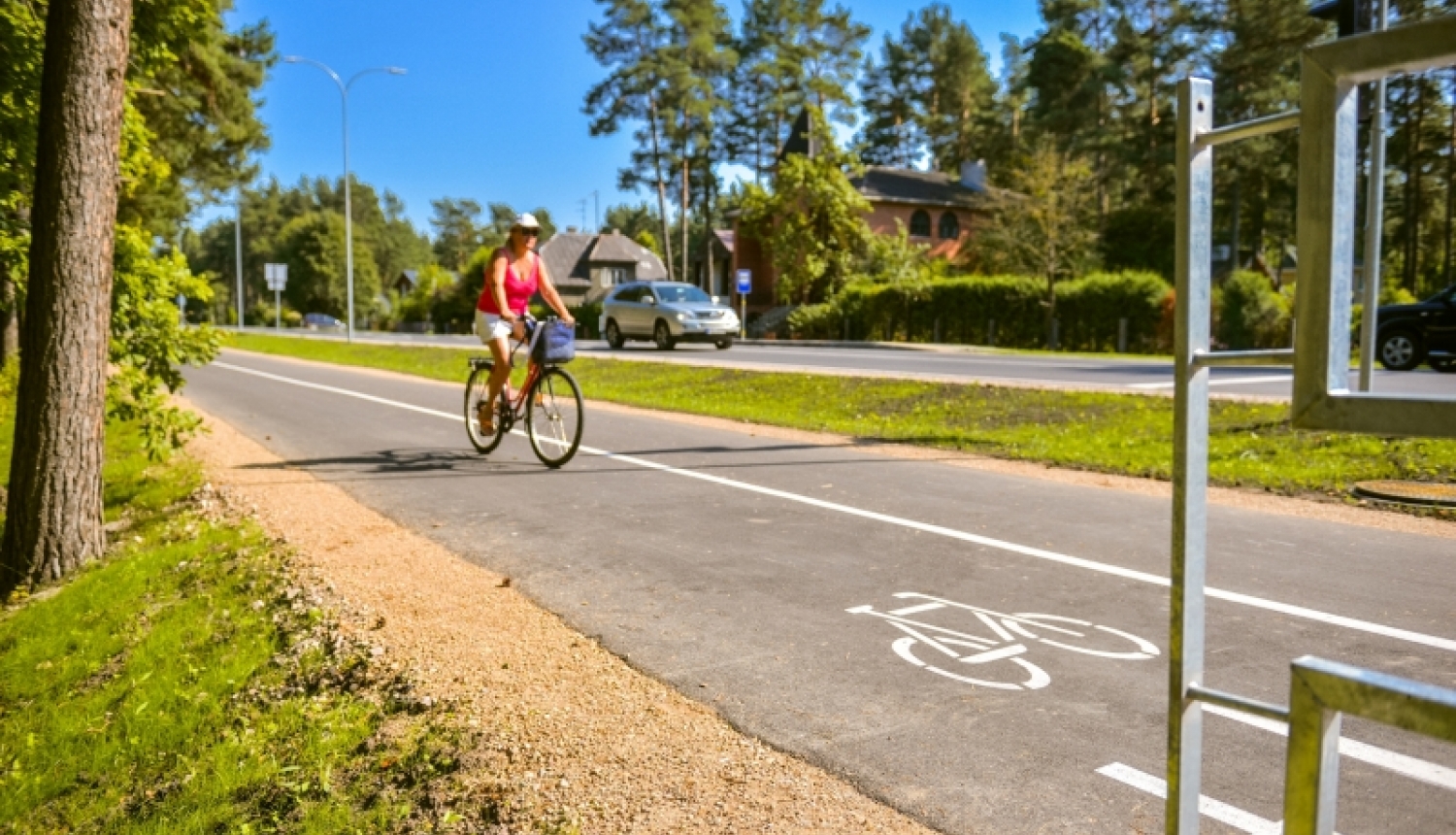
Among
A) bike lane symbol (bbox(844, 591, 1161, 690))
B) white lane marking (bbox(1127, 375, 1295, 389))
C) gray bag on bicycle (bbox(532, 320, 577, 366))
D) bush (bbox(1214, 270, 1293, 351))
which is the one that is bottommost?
bike lane symbol (bbox(844, 591, 1161, 690))

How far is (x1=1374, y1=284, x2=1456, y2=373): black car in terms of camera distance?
11656 millimetres

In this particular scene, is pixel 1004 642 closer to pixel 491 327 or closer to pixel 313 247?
pixel 491 327

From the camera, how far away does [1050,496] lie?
816cm

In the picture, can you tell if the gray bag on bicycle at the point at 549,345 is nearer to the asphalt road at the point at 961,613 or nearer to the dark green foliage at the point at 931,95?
the asphalt road at the point at 961,613

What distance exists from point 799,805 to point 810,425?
34.1ft

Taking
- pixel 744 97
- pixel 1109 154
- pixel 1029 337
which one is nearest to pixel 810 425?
pixel 1029 337

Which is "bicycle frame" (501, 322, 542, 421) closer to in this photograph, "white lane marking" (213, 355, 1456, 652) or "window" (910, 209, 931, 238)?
"white lane marking" (213, 355, 1456, 652)

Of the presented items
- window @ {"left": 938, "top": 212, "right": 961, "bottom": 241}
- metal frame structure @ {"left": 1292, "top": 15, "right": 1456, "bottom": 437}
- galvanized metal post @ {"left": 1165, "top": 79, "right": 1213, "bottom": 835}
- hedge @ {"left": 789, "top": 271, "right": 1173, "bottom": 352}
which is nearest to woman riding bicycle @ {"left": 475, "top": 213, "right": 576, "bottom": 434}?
galvanized metal post @ {"left": 1165, "top": 79, "right": 1213, "bottom": 835}

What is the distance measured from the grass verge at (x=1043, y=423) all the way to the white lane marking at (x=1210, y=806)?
1.87 meters

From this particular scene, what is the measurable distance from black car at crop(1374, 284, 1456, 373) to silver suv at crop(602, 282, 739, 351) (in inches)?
641

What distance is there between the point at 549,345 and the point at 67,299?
12.7 ft

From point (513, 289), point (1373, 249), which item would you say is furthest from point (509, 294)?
point (1373, 249)

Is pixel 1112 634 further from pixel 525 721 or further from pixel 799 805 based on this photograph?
pixel 525 721

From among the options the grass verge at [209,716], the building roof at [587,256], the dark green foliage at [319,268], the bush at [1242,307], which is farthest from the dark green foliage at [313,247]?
the grass verge at [209,716]
